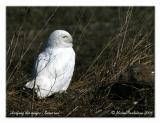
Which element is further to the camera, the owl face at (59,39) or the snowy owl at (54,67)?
the owl face at (59,39)

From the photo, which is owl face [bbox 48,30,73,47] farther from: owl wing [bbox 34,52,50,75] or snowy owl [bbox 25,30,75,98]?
owl wing [bbox 34,52,50,75]

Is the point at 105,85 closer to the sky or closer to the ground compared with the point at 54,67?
closer to the ground

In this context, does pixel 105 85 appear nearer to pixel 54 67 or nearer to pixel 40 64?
pixel 54 67

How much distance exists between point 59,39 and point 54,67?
318 mm

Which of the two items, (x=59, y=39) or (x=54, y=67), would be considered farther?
(x=59, y=39)

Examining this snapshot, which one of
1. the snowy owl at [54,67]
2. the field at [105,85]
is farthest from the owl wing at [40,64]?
the field at [105,85]

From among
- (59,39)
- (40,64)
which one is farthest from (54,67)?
(59,39)

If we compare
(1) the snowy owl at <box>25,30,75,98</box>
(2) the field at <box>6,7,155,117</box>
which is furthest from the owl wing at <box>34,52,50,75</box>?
(2) the field at <box>6,7,155,117</box>

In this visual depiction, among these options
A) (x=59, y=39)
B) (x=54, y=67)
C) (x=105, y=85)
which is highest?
(x=59, y=39)

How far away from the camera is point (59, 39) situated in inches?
235

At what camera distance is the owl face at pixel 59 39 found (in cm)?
596

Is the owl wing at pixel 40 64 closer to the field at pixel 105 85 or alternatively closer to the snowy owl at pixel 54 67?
the snowy owl at pixel 54 67

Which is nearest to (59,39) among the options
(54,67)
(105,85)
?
(54,67)

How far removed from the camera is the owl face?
5961mm
